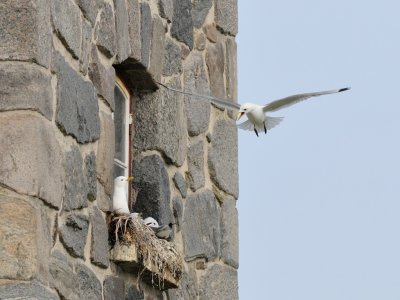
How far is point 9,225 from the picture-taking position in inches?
198

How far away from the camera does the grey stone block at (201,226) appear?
6.90 metres

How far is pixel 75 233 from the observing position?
550 cm

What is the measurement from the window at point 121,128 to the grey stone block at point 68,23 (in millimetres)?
905

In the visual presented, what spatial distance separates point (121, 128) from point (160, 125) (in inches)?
7.4

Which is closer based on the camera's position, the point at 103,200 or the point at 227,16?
the point at 103,200

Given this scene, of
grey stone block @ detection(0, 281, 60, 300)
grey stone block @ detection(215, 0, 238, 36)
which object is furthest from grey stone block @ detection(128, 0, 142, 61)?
grey stone block @ detection(0, 281, 60, 300)

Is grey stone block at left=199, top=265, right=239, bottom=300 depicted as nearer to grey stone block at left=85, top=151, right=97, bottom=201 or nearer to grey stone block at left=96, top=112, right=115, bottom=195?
grey stone block at left=96, top=112, right=115, bottom=195

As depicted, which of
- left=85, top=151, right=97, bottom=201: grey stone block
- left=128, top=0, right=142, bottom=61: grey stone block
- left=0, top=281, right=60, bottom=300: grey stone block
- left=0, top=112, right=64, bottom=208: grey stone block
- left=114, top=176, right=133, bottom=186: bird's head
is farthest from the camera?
left=128, top=0, right=142, bottom=61: grey stone block

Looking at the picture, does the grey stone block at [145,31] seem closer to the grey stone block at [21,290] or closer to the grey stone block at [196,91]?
the grey stone block at [196,91]

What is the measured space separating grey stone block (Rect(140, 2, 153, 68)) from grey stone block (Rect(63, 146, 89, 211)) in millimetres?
1021

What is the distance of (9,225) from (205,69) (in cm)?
251

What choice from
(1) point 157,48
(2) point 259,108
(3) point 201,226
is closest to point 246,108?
(2) point 259,108

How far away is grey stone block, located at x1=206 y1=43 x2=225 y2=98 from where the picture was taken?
741 centimetres

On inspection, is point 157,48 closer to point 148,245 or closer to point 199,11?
point 199,11
